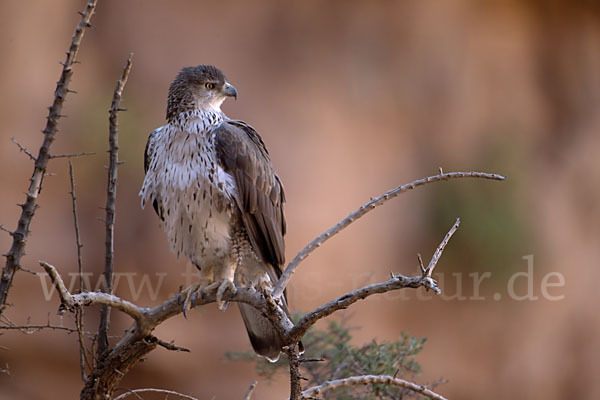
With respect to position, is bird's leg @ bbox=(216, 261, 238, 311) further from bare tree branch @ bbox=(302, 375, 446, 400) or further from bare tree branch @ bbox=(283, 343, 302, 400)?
bare tree branch @ bbox=(283, 343, 302, 400)

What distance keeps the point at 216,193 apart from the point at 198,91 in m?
0.70

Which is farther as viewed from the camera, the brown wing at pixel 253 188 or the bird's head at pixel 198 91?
the bird's head at pixel 198 91

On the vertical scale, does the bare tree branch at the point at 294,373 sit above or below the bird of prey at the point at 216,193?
below

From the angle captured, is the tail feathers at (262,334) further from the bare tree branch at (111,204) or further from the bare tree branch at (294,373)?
the bare tree branch at (294,373)

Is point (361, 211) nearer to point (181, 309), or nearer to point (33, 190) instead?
point (181, 309)

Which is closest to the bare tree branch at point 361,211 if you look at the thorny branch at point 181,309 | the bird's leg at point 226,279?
the thorny branch at point 181,309

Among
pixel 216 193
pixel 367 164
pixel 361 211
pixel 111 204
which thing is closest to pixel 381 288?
pixel 361 211

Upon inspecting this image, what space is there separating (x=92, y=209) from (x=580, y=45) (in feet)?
24.1

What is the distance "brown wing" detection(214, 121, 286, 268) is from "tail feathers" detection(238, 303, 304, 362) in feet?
1.00

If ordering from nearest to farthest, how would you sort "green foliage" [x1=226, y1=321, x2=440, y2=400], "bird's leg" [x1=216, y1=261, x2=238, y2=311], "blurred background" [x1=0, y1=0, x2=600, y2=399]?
→ "bird's leg" [x1=216, y1=261, x2=238, y2=311]
"green foliage" [x1=226, y1=321, x2=440, y2=400]
"blurred background" [x1=0, y1=0, x2=600, y2=399]

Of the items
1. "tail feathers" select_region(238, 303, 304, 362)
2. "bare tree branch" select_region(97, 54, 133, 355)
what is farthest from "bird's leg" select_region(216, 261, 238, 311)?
"bare tree branch" select_region(97, 54, 133, 355)

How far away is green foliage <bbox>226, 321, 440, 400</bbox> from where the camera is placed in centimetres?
395

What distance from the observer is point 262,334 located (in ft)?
12.0

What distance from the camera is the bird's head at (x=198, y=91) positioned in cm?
365
